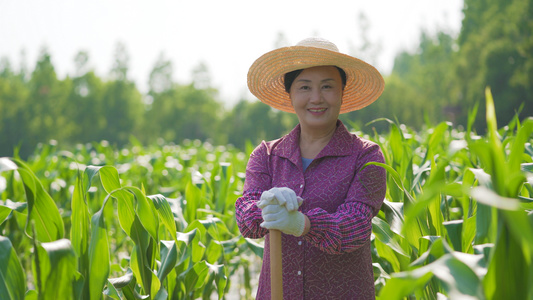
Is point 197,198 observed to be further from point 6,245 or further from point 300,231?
point 6,245

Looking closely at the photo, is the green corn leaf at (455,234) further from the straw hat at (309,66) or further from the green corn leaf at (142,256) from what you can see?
the green corn leaf at (142,256)

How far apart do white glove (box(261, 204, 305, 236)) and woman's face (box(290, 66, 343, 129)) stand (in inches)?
18.1

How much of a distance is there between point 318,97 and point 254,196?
0.42 m

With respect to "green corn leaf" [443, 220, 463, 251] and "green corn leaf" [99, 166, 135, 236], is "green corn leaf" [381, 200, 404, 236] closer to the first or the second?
"green corn leaf" [443, 220, 463, 251]

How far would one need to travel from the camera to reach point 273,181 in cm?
177

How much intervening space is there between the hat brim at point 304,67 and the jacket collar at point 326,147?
245mm

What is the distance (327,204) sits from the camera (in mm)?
1647

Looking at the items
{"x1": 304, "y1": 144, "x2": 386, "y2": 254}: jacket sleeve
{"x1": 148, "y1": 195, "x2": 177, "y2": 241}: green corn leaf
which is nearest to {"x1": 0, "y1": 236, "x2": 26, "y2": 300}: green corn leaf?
{"x1": 148, "y1": 195, "x2": 177, "y2": 241}: green corn leaf

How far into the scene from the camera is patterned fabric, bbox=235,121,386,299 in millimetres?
1571

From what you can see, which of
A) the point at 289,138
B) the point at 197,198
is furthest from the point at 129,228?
the point at 197,198

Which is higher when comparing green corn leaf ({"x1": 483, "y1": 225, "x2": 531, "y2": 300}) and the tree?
the tree

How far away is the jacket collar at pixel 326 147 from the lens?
1.68m

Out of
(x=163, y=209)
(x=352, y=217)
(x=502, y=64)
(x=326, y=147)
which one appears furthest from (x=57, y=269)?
(x=502, y=64)

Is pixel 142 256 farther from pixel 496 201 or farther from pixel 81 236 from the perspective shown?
pixel 496 201
